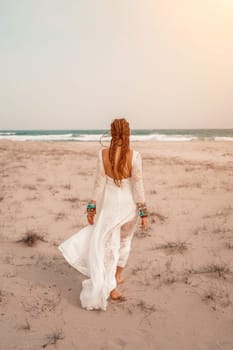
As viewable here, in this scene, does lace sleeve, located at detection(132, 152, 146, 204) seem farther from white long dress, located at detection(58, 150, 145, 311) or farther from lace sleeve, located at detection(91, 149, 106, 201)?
lace sleeve, located at detection(91, 149, 106, 201)

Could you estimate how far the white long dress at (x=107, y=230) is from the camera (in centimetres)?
410

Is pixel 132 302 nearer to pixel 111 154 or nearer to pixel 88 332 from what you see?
pixel 88 332

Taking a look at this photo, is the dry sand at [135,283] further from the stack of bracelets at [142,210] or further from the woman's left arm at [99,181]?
the woman's left arm at [99,181]

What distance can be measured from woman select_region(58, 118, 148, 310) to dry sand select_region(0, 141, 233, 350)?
0.39 meters

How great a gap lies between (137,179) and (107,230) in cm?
73

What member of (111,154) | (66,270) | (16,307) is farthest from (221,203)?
(16,307)

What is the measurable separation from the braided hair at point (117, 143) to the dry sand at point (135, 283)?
5.52 feet

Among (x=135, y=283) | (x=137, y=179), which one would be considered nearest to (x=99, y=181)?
(x=137, y=179)

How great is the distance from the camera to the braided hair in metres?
4.09

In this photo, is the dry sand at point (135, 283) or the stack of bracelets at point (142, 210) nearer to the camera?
the dry sand at point (135, 283)

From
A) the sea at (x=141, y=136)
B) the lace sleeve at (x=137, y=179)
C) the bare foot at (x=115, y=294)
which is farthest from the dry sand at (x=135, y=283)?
the sea at (x=141, y=136)

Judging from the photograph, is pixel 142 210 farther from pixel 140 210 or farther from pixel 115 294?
pixel 115 294

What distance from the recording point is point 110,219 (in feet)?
13.9

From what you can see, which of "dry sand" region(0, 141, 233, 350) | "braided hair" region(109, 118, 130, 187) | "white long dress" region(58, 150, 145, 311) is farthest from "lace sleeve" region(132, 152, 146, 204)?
"dry sand" region(0, 141, 233, 350)
